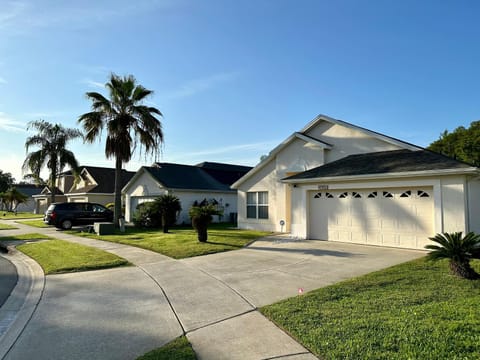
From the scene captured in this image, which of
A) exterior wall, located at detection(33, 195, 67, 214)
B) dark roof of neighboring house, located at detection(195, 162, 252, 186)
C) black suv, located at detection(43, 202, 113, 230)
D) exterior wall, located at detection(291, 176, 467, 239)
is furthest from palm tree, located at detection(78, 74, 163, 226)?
exterior wall, located at detection(33, 195, 67, 214)

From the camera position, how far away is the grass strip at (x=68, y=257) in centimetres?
933

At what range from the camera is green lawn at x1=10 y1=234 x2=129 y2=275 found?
936 centimetres

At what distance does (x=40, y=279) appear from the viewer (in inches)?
330

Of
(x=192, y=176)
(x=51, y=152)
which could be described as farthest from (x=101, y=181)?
(x=192, y=176)

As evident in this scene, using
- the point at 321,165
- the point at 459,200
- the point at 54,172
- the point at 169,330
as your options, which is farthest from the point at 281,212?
the point at 54,172

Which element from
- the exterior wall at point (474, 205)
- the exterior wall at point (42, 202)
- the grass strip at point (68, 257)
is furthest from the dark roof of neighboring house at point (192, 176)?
the exterior wall at point (42, 202)

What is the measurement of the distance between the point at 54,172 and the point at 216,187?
15.3 m

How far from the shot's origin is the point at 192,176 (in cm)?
2602

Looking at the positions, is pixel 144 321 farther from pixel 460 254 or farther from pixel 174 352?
pixel 460 254

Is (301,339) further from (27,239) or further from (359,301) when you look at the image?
(27,239)

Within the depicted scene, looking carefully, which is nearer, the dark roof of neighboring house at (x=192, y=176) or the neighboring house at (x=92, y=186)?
the dark roof of neighboring house at (x=192, y=176)

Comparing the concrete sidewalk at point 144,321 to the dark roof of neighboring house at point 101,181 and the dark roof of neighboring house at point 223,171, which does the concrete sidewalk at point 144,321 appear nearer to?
the dark roof of neighboring house at point 223,171

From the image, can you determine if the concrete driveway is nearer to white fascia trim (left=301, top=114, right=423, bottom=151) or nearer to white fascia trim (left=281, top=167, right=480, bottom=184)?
white fascia trim (left=281, top=167, right=480, bottom=184)

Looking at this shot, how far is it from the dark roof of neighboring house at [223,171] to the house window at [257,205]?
9.20m
